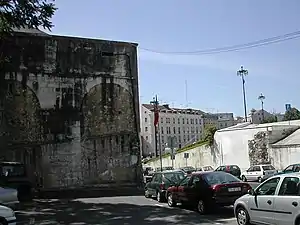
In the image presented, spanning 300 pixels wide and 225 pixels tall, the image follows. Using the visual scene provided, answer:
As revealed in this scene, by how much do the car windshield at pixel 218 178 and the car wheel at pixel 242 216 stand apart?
2.98 m

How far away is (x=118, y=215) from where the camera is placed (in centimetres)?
1552

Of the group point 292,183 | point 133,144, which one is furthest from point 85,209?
point 133,144

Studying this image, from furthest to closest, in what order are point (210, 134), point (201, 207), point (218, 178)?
point (210, 134) < point (218, 178) < point (201, 207)

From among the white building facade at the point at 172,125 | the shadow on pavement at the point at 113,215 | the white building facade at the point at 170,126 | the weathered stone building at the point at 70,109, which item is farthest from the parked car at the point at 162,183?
the white building facade at the point at 170,126

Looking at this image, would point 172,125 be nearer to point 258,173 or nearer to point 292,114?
Result: point 292,114

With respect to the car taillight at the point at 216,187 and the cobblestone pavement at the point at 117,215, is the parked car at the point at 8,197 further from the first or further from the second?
the car taillight at the point at 216,187

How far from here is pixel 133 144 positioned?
106 ft

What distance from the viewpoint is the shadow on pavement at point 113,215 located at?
13695 mm

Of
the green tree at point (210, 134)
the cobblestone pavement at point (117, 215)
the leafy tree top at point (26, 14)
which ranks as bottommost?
the cobblestone pavement at point (117, 215)

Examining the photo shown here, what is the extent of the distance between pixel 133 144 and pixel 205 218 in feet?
61.5

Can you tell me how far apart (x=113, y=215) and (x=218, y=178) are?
3.92 meters

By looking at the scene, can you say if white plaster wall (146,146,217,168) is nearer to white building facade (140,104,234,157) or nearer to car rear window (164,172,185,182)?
car rear window (164,172,185,182)

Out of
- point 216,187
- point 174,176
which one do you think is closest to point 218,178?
point 216,187

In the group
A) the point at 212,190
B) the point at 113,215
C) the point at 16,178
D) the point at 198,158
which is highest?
the point at 198,158
